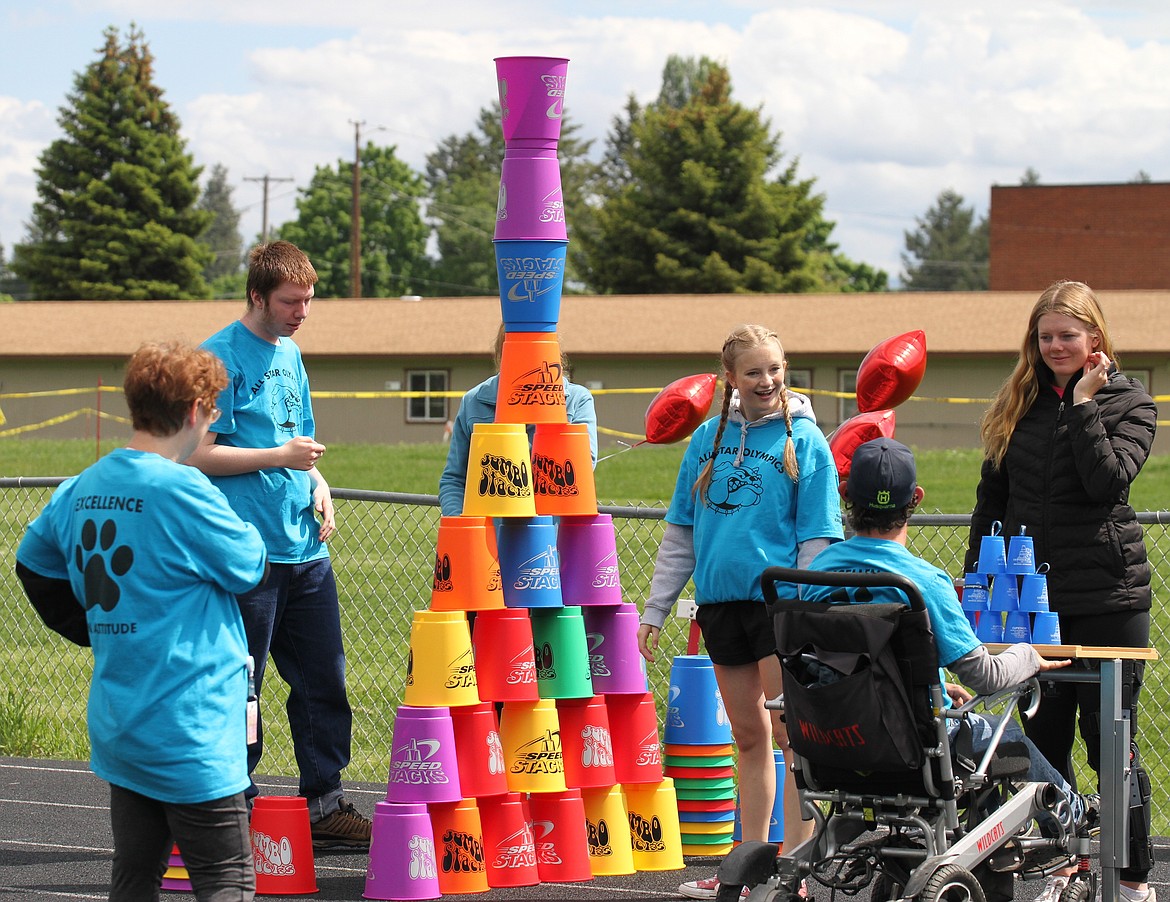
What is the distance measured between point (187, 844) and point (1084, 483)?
2.86m

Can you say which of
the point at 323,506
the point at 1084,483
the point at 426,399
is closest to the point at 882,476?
the point at 1084,483

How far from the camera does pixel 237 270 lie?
119 m

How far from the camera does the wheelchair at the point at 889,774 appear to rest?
397 centimetres

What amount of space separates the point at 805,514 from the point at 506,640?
1164 mm

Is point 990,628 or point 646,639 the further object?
point 646,639

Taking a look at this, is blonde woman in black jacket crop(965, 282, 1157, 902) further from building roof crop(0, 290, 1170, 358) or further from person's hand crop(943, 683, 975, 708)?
building roof crop(0, 290, 1170, 358)

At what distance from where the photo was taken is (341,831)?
5777 millimetres

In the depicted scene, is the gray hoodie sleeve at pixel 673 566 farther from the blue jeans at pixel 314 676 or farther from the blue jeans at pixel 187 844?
the blue jeans at pixel 187 844

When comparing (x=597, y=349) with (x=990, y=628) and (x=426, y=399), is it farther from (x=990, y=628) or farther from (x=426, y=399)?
(x=990, y=628)

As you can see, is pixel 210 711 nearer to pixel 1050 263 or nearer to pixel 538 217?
pixel 538 217

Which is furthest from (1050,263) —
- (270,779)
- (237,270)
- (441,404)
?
(237,270)

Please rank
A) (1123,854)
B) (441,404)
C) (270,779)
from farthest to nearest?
(441,404), (270,779), (1123,854)

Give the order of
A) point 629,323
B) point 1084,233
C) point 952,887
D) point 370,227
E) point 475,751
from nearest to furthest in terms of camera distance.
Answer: point 952,887 < point 475,751 < point 629,323 < point 1084,233 < point 370,227

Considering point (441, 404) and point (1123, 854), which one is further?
point (441, 404)
